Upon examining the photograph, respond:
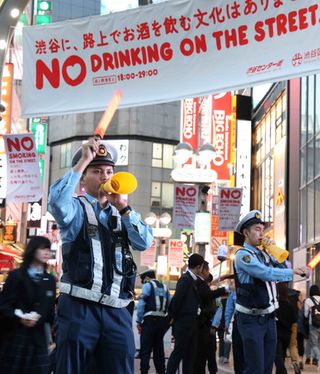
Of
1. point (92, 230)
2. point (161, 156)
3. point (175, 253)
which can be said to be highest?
point (161, 156)

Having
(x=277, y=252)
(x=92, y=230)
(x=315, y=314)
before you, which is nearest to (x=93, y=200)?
(x=92, y=230)

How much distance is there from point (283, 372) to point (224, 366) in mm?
7136

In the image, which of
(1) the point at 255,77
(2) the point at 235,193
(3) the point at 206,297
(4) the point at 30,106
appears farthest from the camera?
(2) the point at 235,193

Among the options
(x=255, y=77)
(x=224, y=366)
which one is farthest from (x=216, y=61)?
(x=224, y=366)

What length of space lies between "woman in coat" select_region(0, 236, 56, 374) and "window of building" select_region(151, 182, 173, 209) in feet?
172

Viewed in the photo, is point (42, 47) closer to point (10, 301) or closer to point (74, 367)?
point (10, 301)

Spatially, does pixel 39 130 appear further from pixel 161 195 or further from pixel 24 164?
pixel 24 164

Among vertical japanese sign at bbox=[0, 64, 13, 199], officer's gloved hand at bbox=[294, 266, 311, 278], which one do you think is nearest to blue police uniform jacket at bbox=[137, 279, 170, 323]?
officer's gloved hand at bbox=[294, 266, 311, 278]

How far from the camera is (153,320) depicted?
13672mm

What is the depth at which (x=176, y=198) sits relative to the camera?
20797 mm

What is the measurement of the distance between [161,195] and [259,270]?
52.5 meters

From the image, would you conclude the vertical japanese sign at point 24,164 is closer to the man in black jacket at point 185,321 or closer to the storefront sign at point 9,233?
the man in black jacket at point 185,321

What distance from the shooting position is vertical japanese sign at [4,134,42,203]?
15648 millimetres

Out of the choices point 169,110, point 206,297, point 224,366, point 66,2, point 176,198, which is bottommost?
point 224,366
